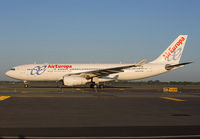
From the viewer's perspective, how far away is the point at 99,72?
4050cm

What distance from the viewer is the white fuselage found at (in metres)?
43.1

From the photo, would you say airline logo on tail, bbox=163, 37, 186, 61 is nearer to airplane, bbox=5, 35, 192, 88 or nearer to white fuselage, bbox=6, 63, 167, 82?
airplane, bbox=5, 35, 192, 88

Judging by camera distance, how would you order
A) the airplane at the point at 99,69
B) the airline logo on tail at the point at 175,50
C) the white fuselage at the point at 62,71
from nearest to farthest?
the airplane at the point at 99,69 < the white fuselage at the point at 62,71 < the airline logo on tail at the point at 175,50

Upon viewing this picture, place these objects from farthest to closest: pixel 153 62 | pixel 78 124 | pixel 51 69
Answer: pixel 153 62 < pixel 51 69 < pixel 78 124

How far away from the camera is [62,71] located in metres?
43.1

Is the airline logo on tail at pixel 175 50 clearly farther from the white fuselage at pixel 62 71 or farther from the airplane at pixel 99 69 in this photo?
the white fuselage at pixel 62 71

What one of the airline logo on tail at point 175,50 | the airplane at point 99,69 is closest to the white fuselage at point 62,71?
the airplane at point 99,69

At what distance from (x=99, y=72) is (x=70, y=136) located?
32.6 m

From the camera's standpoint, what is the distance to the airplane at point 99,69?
42.7m

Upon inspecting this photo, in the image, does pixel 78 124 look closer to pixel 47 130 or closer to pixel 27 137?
pixel 47 130

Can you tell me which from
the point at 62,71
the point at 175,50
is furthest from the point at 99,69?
the point at 175,50

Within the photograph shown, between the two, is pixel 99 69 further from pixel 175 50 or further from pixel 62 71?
pixel 175 50

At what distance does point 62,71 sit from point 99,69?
633cm

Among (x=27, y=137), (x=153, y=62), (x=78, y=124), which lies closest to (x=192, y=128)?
(x=78, y=124)
